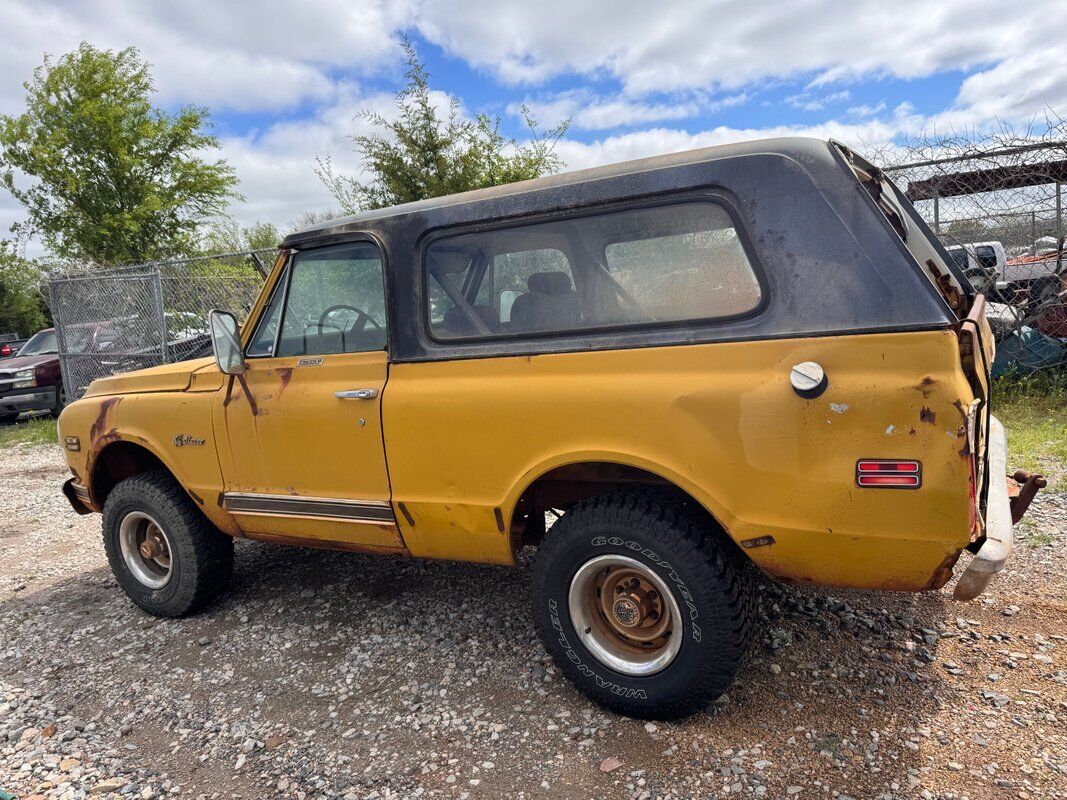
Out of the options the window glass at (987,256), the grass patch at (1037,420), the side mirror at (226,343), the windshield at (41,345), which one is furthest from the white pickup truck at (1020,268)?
the windshield at (41,345)

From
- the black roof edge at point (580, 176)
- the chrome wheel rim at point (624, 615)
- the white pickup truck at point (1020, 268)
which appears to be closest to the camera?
the black roof edge at point (580, 176)

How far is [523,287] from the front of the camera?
3043 millimetres

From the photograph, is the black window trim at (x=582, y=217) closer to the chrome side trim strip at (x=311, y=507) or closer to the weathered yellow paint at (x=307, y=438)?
the weathered yellow paint at (x=307, y=438)

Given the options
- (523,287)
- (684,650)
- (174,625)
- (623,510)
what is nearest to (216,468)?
(174,625)

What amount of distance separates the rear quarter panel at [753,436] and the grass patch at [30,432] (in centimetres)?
1048

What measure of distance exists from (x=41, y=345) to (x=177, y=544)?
1243 centimetres

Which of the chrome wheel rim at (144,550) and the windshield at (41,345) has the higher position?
the windshield at (41,345)

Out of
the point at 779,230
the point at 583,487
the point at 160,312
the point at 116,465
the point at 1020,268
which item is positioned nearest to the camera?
the point at 779,230

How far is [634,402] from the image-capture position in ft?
8.54

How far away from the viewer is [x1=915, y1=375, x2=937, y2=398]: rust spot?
2.16 metres

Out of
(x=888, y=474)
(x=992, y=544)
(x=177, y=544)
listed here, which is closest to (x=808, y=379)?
(x=888, y=474)

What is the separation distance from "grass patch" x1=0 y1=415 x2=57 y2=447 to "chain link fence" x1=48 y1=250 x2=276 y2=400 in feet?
3.06

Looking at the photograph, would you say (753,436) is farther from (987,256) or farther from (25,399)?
(25,399)

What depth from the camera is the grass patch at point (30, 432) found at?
11031 millimetres
